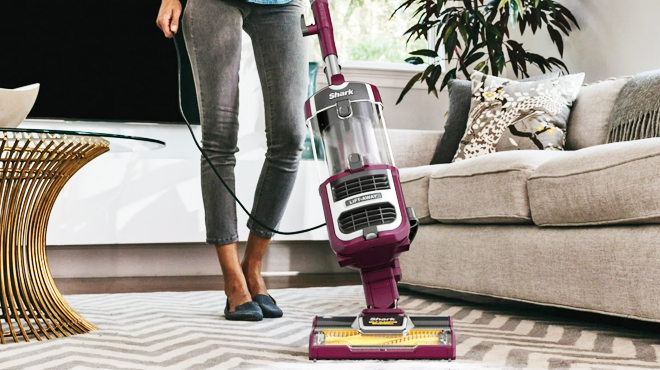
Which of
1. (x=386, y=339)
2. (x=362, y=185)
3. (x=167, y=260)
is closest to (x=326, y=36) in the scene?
(x=362, y=185)

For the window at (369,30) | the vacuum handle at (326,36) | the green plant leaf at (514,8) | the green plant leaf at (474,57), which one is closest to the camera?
the vacuum handle at (326,36)

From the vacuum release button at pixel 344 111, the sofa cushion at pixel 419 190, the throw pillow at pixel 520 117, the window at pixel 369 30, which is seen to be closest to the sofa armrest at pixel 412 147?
the throw pillow at pixel 520 117

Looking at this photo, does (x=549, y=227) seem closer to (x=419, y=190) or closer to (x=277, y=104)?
(x=419, y=190)

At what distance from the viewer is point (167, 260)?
3.31 meters

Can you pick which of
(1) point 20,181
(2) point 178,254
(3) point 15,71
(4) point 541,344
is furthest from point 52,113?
(4) point 541,344

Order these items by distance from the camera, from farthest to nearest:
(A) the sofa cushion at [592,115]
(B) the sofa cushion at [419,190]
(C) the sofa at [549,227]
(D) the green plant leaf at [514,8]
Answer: (D) the green plant leaf at [514,8]
(A) the sofa cushion at [592,115]
(B) the sofa cushion at [419,190]
(C) the sofa at [549,227]

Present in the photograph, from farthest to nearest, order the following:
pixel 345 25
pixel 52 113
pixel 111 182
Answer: pixel 345 25, pixel 52 113, pixel 111 182

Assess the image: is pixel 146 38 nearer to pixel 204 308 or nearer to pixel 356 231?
pixel 204 308

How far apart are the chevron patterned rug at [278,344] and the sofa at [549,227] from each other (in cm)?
9

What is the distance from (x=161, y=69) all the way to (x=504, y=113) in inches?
70.8

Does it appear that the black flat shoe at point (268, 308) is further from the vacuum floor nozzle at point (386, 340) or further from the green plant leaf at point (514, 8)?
the green plant leaf at point (514, 8)

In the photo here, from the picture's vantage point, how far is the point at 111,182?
10.0 ft

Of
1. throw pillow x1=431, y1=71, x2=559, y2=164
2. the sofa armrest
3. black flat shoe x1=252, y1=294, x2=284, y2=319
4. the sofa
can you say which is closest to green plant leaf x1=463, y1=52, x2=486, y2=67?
throw pillow x1=431, y1=71, x2=559, y2=164

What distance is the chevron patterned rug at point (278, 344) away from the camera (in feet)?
3.72
